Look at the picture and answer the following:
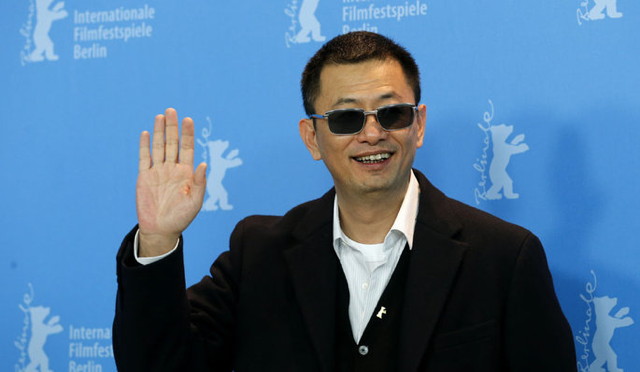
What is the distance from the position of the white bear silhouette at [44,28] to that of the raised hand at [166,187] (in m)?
1.13

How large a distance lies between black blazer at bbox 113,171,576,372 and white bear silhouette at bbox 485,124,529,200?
30cm

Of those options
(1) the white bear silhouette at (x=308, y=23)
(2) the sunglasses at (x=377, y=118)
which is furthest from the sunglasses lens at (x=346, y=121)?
(1) the white bear silhouette at (x=308, y=23)

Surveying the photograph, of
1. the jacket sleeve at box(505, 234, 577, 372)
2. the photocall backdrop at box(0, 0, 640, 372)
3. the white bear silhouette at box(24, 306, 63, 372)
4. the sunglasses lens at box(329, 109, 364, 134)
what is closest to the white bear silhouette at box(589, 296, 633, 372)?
the photocall backdrop at box(0, 0, 640, 372)

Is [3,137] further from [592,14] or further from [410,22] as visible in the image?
[592,14]

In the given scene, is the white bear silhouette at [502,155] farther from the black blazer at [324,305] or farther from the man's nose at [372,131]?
the man's nose at [372,131]

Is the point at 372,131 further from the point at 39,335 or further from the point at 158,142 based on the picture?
the point at 39,335

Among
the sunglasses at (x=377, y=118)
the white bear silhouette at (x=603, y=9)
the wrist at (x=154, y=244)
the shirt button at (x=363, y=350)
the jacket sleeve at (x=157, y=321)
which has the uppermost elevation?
the white bear silhouette at (x=603, y=9)

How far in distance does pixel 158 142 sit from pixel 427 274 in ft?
2.43

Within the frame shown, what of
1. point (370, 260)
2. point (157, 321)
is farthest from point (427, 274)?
point (157, 321)

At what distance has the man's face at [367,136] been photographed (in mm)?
2098

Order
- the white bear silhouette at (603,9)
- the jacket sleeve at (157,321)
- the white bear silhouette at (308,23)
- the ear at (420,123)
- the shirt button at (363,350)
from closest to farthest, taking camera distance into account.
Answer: the jacket sleeve at (157,321), the shirt button at (363,350), the ear at (420,123), the white bear silhouette at (603,9), the white bear silhouette at (308,23)

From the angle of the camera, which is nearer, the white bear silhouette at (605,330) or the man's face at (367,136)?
the man's face at (367,136)

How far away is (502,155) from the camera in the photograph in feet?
8.04

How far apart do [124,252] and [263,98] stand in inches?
36.4
